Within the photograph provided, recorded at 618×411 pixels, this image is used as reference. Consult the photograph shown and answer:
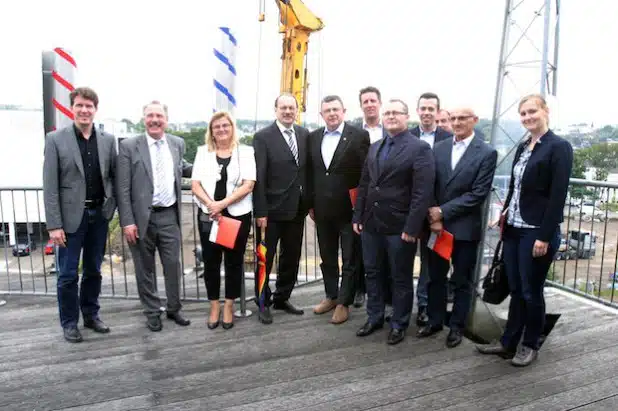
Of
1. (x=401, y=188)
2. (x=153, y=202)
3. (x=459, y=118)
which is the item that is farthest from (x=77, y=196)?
(x=459, y=118)

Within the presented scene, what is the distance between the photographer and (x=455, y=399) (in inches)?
90.2

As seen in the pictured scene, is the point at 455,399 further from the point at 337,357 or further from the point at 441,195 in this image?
the point at 441,195

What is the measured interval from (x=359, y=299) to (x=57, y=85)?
118 inches

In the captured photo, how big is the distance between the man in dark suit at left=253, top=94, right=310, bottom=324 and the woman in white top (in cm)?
9

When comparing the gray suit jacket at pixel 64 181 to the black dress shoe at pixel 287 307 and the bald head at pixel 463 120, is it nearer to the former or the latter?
the black dress shoe at pixel 287 307

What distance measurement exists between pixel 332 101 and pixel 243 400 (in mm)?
2034

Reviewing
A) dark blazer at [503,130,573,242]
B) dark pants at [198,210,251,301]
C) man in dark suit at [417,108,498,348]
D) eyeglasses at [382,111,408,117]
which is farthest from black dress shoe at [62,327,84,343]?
dark blazer at [503,130,573,242]

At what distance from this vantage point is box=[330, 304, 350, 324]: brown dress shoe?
3.39 metres

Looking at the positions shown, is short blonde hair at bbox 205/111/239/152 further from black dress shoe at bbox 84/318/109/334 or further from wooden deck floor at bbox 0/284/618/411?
black dress shoe at bbox 84/318/109/334

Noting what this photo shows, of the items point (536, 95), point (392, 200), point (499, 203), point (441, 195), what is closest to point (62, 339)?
point (392, 200)

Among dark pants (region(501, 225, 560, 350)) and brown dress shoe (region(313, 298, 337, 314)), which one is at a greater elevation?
dark pants (region(501, 225, 560, 350))

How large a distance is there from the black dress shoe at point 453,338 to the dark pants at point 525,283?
0.88 ft

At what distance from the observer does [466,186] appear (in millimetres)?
2795

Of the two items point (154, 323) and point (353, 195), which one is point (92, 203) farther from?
point (353, 195)
